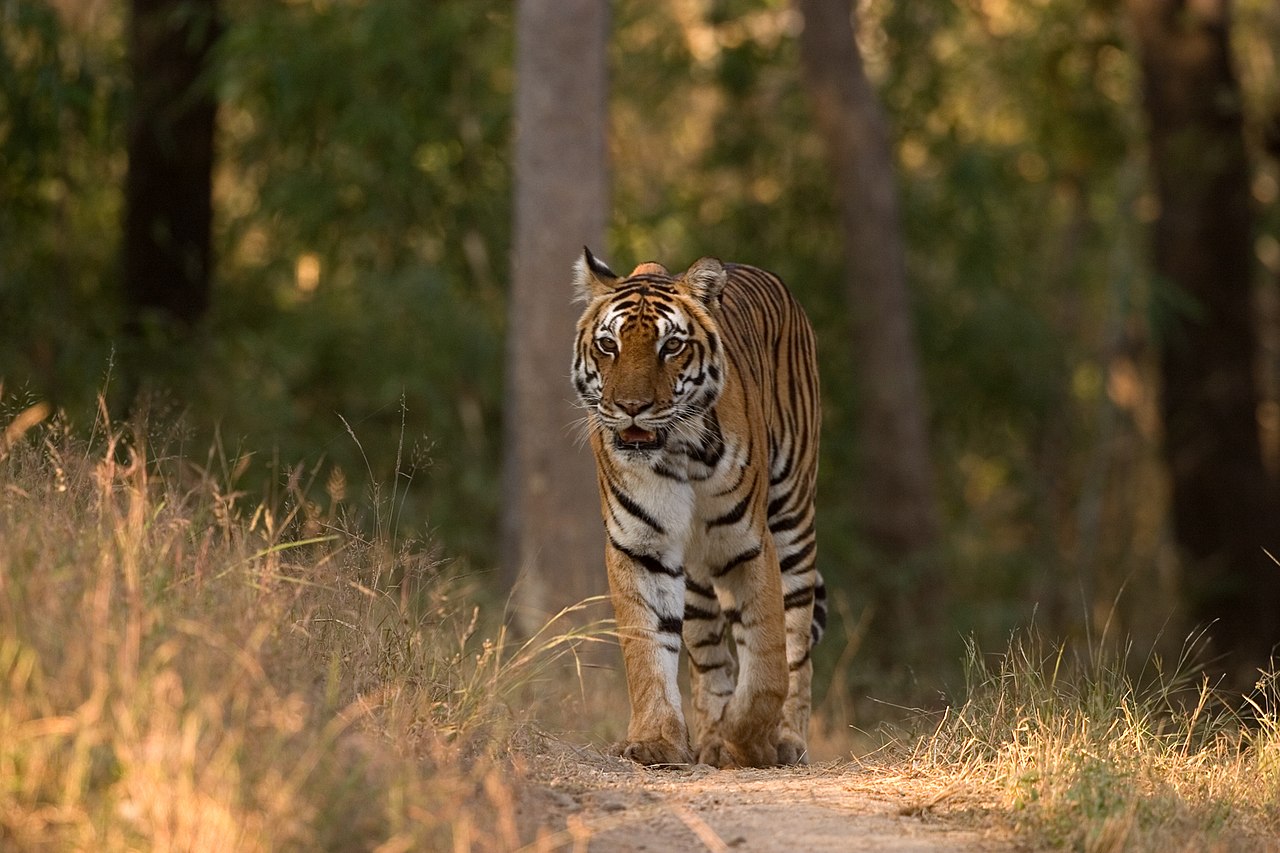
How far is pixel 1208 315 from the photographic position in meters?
15.1

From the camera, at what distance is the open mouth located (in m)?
5.86

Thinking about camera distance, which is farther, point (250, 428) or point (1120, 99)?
point (1120, 99)

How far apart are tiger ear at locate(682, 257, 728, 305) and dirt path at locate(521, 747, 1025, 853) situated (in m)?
1.76

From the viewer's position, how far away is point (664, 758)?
231 inches

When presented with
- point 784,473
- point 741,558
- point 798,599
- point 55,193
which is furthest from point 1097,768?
point 55,193

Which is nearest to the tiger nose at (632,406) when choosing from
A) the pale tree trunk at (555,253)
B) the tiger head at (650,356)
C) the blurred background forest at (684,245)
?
the tiger head at (650,356)

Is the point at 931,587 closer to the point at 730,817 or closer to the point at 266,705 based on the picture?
the point at 730,817

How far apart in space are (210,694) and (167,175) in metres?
12.6

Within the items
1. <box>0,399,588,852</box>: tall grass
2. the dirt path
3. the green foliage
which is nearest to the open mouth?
<box>0,399,588,852</box>: tall grass

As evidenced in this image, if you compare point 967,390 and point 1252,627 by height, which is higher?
point 967,390

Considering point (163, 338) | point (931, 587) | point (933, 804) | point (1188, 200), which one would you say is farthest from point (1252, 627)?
point (933, 804)

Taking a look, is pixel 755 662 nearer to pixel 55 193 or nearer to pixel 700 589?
pixel 700 589

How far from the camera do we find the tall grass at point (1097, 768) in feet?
15.2

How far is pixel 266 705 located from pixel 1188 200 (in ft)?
41.8
